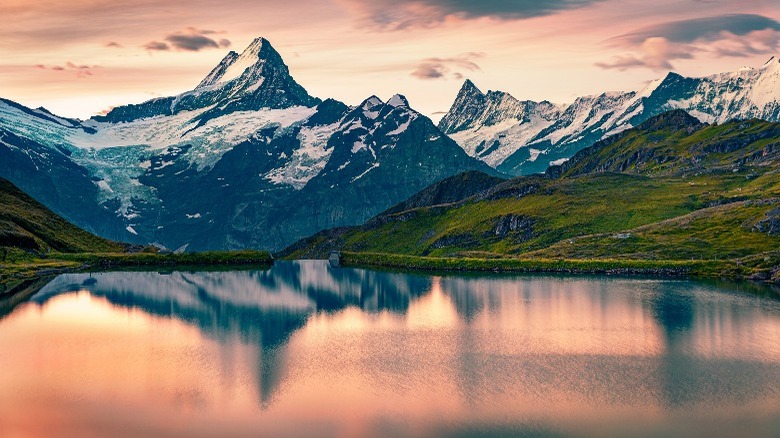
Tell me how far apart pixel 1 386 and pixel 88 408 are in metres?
17.1

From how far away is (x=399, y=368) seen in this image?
108 m

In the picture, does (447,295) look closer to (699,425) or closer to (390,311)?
(390,311)

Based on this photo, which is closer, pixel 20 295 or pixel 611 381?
pixel 611 381

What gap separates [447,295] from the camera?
627 ft

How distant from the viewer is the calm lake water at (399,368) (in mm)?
84188

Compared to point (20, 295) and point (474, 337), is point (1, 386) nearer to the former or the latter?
point (474, 337)

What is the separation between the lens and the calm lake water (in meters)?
84.2

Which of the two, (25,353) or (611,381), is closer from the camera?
(611,381)

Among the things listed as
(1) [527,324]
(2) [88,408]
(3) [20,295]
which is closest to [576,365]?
(1) [527,324]

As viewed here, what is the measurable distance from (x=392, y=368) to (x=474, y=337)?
85.4 feet

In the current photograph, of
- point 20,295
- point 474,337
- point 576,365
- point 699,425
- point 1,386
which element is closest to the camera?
point 699,425

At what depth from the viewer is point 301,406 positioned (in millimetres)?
90375

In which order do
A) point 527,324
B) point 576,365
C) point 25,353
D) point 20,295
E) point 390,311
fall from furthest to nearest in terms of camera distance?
point 20,295
point 390,311
point 527,324
point 25,353
point 576,365

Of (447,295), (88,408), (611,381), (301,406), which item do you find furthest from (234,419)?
(447,295)
